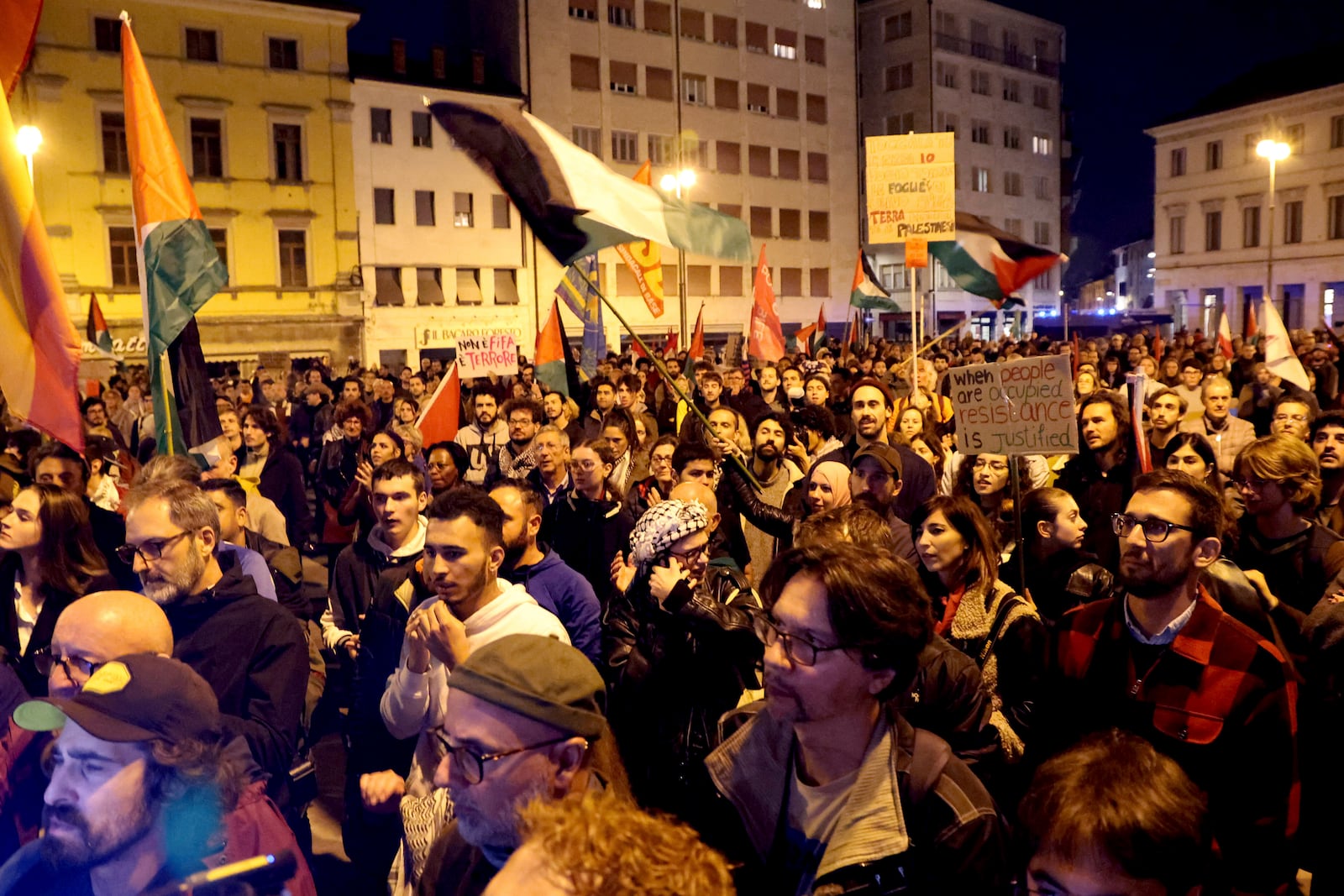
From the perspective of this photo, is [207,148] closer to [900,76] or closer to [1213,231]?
[900,76]

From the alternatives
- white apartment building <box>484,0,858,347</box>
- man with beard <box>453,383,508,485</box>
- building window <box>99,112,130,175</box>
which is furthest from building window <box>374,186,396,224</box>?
man with beard <box>453,383,508,485</box>

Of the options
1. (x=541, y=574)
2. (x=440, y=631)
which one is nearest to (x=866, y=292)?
(x=541, y=574)

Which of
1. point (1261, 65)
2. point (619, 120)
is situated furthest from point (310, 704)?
point (1261, 65)

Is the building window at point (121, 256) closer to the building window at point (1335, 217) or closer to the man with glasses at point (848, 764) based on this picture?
the man with glasses at point (848, 764)

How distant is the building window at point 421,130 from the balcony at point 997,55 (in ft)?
85.3

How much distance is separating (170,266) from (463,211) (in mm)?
37148

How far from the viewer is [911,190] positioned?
32.1 feet

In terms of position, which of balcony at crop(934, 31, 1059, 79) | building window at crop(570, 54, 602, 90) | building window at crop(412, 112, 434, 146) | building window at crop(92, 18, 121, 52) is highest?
balcony at crop(934, 31, 1059, 79)

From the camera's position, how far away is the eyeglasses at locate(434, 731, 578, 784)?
6.92 feet

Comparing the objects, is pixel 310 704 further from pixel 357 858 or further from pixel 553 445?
pixel 553 445

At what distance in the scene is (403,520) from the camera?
5219 millimetres

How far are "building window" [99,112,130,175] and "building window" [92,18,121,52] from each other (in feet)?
6.27

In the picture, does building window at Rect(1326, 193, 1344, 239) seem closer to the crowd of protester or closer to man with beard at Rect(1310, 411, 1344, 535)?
the crowd of protester

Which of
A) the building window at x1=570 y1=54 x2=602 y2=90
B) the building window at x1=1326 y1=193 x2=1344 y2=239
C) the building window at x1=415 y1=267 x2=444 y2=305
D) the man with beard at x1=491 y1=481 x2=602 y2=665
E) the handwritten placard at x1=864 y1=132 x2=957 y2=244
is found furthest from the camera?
→ the building window at x1=1326 y1=193 x2=1344 y2=239
